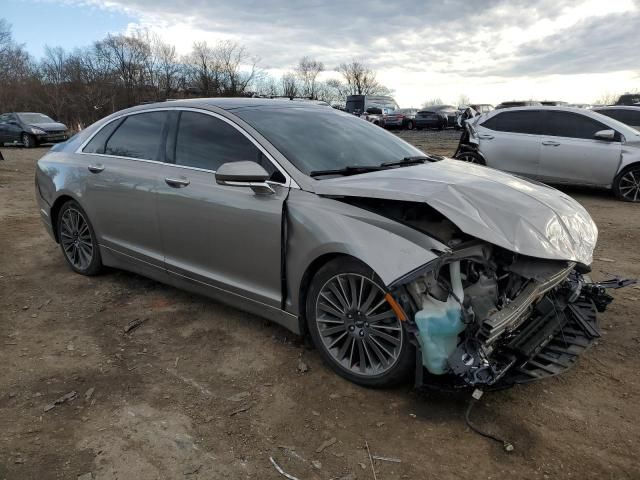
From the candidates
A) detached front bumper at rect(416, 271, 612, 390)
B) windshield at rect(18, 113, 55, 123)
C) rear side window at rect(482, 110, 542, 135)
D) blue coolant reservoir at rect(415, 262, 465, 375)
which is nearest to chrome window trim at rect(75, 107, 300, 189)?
blue coolant reservoir at rect(415, 262, 465, 375)

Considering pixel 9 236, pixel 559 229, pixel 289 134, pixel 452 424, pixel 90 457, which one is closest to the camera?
pixel 90 457

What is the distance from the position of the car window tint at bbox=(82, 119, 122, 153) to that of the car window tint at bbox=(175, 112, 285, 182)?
42.6 inches

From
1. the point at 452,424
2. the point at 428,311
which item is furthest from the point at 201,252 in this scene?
the point at 452,424

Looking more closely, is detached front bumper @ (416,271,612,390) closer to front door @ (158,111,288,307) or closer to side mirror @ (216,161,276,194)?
front door @ (158,111,288,307)

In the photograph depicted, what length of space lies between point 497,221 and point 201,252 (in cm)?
212

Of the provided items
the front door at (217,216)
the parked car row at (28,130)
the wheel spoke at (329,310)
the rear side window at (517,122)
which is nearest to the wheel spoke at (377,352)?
the wheel spoke at (329,310)

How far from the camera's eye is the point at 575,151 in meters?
9.02

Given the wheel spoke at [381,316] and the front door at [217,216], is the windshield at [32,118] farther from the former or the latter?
the wheel spoke at [381,316]

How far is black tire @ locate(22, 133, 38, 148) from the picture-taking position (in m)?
21.7

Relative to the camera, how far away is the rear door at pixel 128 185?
415 cm

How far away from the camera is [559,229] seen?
295 cm

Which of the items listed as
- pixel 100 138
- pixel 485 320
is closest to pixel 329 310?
pixel 485 320

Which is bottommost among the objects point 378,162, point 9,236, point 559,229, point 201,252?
point 9,236

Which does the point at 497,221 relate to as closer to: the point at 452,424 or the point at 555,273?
the point at 555,273
